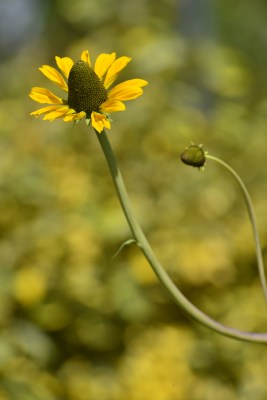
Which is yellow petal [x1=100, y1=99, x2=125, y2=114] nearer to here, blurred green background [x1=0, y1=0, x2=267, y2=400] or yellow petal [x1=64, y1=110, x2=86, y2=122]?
yellow petal [x1=64, y1=110, x2=86, y2=122]

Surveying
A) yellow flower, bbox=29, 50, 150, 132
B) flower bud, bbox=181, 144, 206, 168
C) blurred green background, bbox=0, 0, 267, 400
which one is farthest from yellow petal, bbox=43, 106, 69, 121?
blurred green background, bbox=0, 0, 267, 400

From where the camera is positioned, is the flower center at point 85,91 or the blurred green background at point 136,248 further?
the blurred green background at point 136,248

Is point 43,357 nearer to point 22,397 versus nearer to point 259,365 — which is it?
point 22,397

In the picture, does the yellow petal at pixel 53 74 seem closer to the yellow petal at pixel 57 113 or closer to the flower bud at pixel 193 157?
the yellow petal at pixel 57 113

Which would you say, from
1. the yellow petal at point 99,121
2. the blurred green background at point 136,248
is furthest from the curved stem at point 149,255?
the blurred green background at point 136,248

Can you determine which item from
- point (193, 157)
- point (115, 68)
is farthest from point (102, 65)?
point (193, 157)

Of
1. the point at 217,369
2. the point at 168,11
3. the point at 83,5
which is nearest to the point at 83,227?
the point at 217,369

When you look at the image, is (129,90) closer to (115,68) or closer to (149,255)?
(115,68)
